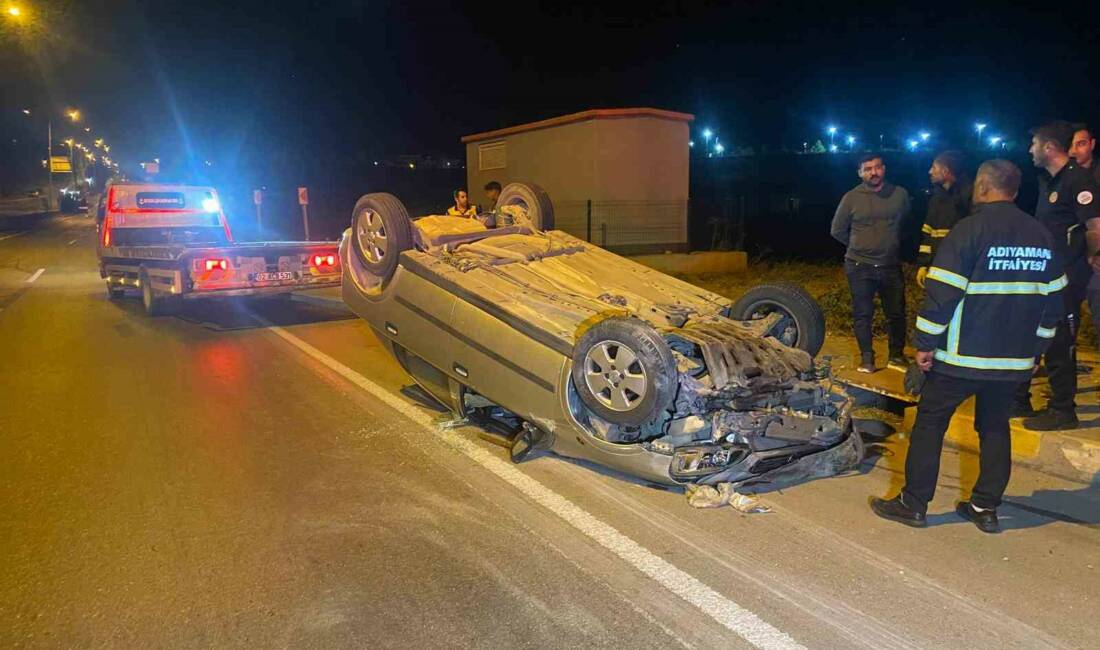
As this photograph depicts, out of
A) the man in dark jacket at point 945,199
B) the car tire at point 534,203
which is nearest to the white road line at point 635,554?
the car tire at point 534,203

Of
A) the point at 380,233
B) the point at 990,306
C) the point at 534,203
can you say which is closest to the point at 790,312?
the point at 990,306

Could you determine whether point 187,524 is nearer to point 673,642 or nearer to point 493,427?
point 493,427

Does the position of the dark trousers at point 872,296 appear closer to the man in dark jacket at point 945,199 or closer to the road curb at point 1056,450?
the man in dark jacket at point 945,199

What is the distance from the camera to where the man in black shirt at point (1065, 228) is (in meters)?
5.08

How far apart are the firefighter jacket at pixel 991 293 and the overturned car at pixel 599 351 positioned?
0.96 m

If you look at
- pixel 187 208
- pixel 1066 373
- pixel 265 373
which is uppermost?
pixel 187 208

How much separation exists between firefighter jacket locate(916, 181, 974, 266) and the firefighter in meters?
2.47

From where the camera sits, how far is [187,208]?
1396cm

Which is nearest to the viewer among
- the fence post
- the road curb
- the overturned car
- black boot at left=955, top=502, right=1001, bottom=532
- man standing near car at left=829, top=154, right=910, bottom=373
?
black boot at left=955, top=502, right=1001, bottom=532

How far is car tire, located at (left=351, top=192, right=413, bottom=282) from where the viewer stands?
621 cm

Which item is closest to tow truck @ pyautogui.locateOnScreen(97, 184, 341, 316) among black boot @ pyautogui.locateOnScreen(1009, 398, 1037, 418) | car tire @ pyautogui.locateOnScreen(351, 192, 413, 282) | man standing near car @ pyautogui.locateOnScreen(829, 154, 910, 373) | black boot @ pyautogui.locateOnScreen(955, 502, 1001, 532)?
car tire @ pyautogui.locateOnScreen(351, 192, 413, 282)

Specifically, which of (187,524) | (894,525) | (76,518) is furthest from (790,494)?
(76,518)

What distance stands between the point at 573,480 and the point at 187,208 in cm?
1169

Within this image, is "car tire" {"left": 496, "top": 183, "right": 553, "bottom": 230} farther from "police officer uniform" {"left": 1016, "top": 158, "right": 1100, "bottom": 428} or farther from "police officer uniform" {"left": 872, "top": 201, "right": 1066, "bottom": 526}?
"police officer uniform" {"left": 872, "top": 201, "right": 1066, "bottom": 526}
